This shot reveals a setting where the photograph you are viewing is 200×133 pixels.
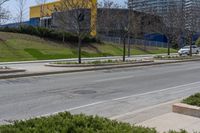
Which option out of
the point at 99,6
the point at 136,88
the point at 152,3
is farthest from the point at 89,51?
the point at 136,88

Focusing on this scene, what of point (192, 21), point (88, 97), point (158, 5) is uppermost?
point (158, 5)

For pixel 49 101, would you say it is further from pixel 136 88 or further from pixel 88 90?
pixel 136 88

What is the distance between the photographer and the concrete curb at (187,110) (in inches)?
349

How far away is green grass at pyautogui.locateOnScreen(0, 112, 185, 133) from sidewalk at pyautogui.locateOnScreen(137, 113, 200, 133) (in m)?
1.80

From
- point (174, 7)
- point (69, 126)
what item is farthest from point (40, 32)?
point (69, 126)

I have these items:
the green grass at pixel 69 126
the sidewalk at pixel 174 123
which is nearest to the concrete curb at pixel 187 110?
the sidewalk at pixel 174 123

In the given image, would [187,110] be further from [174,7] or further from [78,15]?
[174,7]

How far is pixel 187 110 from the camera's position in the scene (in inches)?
358

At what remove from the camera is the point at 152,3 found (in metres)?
61.4

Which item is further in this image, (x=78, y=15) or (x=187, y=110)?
(x=78, y=15)

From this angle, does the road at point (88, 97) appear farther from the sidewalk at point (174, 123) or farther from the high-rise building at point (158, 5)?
the high-rise building at point (158, 5)

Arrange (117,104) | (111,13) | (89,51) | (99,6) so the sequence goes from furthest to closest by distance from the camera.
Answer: (89,51) < (111,13) < (99,6) < (117,104)

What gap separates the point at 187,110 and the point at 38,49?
3680cm

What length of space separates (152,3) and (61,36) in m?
17.0
